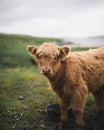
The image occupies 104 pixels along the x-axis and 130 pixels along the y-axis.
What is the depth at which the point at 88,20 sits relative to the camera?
8.02 meters

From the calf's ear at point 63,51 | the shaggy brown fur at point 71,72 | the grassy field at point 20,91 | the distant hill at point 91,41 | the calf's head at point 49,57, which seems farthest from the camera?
the distant hill at point 91,41

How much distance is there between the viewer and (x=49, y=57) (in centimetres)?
462

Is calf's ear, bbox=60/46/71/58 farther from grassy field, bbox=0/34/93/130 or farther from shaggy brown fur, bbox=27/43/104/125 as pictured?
grassy field, bbox=0/34/93/130

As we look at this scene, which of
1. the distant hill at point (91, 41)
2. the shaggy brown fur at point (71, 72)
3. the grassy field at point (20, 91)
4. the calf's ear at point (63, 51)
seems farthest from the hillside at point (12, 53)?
the calf's ear at point (63, 51)

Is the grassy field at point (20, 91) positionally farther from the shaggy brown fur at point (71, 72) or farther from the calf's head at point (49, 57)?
the calf's head at point (49, 57)

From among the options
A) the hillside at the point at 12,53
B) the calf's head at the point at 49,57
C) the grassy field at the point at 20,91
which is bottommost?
the grassy field at the point at 20,91

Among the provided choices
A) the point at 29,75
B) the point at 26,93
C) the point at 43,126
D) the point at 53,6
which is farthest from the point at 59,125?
the point at 29,75

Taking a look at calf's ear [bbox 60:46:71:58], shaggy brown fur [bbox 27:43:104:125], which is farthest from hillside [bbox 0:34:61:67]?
calf's ear [bbox 60:46:71:58]

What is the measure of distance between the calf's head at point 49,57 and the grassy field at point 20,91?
4.41 feet

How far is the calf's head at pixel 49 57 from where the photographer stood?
454cm

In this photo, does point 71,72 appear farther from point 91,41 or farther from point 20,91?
point 91,41

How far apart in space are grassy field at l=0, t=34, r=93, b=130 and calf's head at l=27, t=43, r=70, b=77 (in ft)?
4.41

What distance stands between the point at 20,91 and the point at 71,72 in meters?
2.88

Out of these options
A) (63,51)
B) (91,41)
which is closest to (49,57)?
(63,51)
